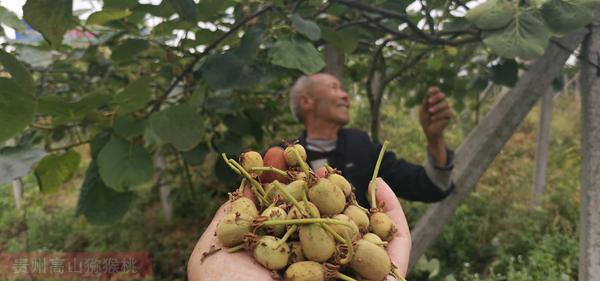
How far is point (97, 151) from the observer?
4.56 feet

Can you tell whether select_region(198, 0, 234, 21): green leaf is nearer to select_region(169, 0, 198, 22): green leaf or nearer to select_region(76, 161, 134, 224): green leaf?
select_region(169, 0, 198, 22): green leaf

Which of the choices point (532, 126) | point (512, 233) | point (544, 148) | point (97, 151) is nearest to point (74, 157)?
point (97, 151)

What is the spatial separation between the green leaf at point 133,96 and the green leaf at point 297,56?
1.17 feet

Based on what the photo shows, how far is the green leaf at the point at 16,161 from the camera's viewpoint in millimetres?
927

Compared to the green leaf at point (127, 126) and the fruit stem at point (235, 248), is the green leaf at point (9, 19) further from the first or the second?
the fruit stem at point (235, 248)

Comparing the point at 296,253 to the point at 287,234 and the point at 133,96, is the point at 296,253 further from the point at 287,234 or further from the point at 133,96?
the point at 133,96

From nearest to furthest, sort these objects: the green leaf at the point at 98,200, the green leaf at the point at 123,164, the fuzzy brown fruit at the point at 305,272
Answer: the fuzzy brown fruit at the point at 305,272 < the green leaf at the point at 123,164 < the green leaf at the point at 98,200

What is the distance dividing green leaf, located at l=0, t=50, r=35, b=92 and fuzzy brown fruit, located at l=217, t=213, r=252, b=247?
1.44 ft

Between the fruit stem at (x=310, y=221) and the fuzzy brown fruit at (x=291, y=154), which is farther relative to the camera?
the fuzzy brown fruit at (x=291, y=154)

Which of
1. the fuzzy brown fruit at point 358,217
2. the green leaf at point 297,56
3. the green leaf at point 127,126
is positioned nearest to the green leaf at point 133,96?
the green leaf at point 127,126

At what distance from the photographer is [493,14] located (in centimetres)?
107

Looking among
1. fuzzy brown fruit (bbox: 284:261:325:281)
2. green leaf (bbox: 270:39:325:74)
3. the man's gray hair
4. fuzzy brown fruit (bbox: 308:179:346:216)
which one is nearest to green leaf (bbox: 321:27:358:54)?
green leaf (bbox: 270:39:325:74)

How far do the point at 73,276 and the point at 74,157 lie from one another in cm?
216

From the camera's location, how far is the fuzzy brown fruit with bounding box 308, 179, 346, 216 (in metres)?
0.73
